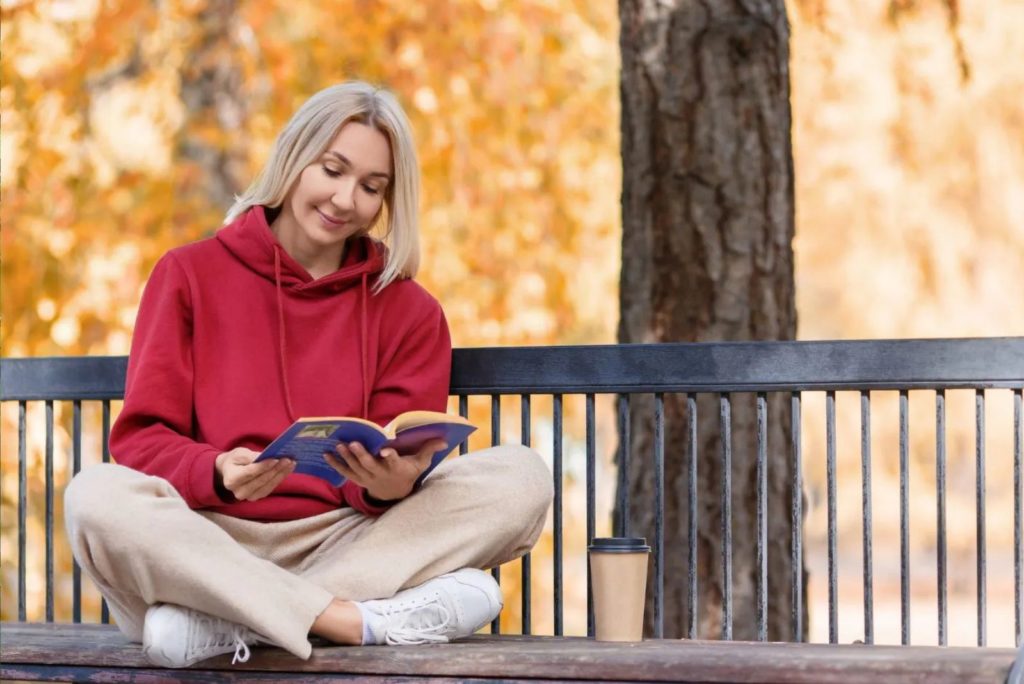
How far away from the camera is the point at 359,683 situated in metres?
2.43

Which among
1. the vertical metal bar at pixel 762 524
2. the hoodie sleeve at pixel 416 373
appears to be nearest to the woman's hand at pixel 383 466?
the hoodie sleeve at pixel 416 373

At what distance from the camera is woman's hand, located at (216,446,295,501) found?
245 centimetres

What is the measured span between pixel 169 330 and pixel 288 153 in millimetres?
402

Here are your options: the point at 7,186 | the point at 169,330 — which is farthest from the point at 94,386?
the point at 7,186

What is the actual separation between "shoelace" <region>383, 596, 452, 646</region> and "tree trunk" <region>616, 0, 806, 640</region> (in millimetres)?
941

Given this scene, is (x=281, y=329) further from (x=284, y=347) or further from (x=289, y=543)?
(x=289, y=543)

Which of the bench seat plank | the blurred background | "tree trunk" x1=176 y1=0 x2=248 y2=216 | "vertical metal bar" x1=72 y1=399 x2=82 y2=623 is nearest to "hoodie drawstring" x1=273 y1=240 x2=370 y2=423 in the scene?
the bench seat plank

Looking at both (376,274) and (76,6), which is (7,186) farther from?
(376,274)

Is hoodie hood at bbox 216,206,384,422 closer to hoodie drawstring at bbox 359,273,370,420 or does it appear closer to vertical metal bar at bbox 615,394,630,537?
hoodie drawstring at bbox 359,273,370,420

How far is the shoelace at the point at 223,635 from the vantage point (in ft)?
8.11

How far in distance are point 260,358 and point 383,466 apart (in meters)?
0.38

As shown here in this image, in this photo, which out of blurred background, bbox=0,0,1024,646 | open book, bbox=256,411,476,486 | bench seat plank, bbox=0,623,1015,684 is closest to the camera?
bench seat plank, bbox=0,623,1015,684

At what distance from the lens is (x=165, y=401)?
105 inches

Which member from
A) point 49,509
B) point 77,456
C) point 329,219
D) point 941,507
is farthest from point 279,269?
point 941,507
